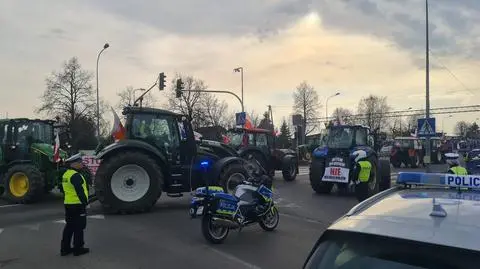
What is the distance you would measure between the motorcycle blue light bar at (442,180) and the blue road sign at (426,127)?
16689mm

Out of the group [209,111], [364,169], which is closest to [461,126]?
[209,111]

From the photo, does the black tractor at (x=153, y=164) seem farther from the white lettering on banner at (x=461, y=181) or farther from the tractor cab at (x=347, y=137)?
the white lettering on banner at (x=461, y=181)

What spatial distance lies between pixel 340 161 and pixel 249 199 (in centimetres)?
748

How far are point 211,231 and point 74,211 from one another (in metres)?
2.29

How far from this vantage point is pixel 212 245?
8.88 metres

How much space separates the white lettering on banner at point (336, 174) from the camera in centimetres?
1656

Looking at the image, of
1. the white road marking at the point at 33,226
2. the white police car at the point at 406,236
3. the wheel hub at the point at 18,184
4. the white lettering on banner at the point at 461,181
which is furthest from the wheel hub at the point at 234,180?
the white police car at the point at 406,236

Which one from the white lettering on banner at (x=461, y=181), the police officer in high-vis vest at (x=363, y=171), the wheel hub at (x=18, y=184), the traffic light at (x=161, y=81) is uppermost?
the traffic light at (x=161, y=81)

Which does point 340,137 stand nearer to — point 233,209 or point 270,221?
point 270,221

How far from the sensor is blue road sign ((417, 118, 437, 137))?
63.4 feet

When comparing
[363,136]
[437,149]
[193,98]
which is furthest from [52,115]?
[363,136]

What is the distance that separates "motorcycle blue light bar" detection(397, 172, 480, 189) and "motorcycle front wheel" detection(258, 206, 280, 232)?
660 cm

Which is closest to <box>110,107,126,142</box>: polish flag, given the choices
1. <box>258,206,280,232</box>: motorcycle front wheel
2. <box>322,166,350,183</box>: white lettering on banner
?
<box>258,206,280,232</box>: motorcycle front wheel

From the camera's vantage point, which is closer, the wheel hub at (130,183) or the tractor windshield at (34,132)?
the wheel hub at (130,183)
